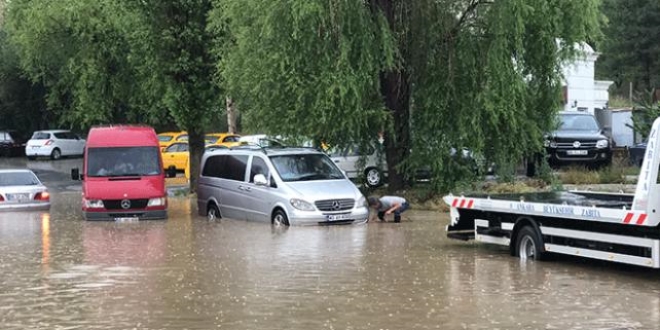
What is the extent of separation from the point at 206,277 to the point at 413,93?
1299 cm

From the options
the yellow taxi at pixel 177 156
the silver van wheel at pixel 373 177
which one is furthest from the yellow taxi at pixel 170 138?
the silver van wheel at pixel 373 177

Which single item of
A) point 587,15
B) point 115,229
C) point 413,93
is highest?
point 587,15

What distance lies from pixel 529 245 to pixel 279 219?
7147 millimetres

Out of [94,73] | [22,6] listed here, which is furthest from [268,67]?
[22,6]

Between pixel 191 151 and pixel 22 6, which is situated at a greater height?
pixel 22 6

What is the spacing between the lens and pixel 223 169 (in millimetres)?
23344

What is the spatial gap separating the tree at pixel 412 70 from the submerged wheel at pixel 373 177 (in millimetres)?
1951

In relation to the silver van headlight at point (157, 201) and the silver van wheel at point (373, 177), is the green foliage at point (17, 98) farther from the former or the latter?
the silver van headlight at point (157, 201)

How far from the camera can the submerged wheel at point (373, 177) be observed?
28.1 metres

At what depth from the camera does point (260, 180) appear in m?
21.2

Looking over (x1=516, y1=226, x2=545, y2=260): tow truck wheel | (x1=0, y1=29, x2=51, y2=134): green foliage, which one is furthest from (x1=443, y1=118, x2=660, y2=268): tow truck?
(x1=0, y1=29, x2=51, y2=134): green foliage

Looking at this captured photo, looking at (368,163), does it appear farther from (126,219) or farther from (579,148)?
(126,219)

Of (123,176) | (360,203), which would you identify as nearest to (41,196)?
(123,176)

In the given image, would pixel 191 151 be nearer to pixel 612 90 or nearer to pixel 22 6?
pixel 22 6
